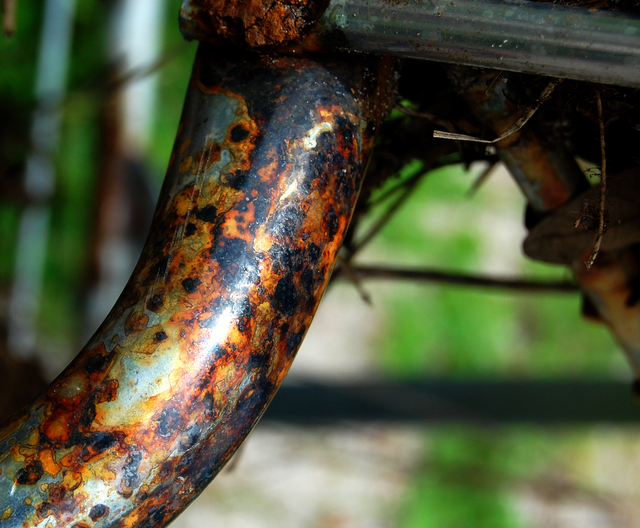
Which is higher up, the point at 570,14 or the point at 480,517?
the point at 570,14

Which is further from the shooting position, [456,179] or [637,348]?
[456,179]

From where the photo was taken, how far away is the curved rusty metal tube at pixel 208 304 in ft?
1.02

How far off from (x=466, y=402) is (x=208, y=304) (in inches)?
54.5

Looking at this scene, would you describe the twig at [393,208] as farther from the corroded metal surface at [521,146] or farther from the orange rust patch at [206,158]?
the orange rust patch at [206,158]

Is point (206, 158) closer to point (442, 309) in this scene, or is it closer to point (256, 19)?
point (256, 19)

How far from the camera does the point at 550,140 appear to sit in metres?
0.41

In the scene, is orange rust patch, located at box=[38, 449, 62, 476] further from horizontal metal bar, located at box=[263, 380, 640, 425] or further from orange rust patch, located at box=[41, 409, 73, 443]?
horizontal metal bar, located at box=[263, 380, 640, 425]

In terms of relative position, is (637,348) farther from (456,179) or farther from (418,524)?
(456,179)

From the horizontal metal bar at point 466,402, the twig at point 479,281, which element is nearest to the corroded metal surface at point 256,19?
the twig at point 479,281

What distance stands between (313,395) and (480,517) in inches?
21.2

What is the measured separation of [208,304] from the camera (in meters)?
0.33

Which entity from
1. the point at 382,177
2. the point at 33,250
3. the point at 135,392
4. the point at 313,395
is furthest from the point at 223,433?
the point at 33,250

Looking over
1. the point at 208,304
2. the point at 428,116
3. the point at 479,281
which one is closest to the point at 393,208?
the point at 479,281

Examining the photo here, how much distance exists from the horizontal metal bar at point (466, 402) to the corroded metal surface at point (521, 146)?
1149 millimetres
